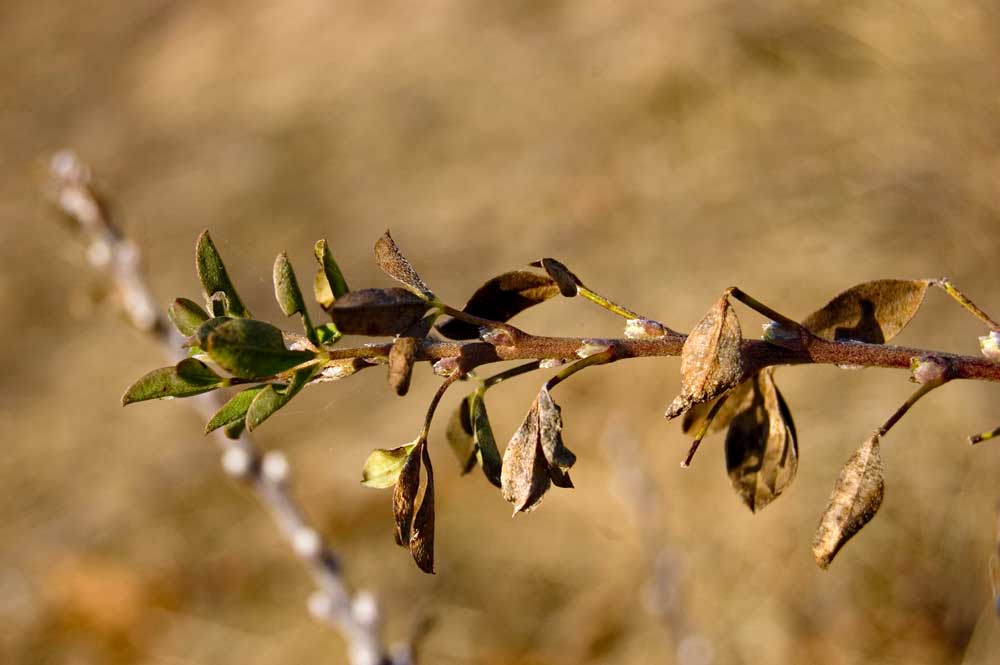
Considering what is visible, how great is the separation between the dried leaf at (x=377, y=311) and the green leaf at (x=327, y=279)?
0.16ft

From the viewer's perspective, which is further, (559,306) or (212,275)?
(559,306)

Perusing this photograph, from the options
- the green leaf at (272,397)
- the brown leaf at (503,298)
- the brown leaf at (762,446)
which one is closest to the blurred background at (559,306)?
the brown leaf at (762,446)

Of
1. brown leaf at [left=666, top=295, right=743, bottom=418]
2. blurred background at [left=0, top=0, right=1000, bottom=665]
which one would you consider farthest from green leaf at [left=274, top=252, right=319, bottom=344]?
blurred background at [left=0, top=0, right=1000, bottom=665]

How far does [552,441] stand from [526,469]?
0.02 m

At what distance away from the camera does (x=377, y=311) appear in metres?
0.60

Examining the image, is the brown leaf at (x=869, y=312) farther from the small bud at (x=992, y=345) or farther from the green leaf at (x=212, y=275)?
the green leaf at (x=212, y=275)

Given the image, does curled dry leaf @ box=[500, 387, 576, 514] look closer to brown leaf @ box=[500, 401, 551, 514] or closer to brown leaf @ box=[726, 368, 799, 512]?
brown leaf @ box=[500, 401, 551, 514]

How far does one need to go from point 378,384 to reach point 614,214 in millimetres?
1236

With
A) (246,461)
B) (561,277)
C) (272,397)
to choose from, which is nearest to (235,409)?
(272,397)

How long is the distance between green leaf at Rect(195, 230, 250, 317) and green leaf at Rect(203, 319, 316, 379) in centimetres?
7

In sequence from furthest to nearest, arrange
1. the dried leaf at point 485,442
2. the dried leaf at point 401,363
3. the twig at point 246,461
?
the twig at point 246,461, the dried leaf at point 485,442, the dried leaf at point 401,363

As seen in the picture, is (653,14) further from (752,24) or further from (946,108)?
(946,108)

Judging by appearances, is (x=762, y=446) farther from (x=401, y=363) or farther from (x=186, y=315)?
(x=186, y=315)

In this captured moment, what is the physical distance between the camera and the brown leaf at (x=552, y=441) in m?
0.63
